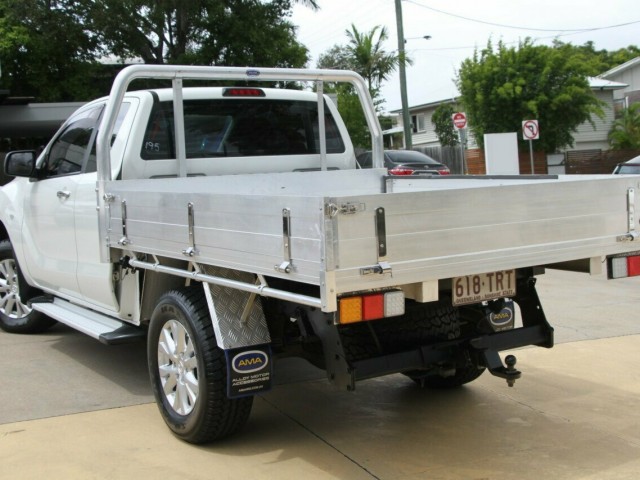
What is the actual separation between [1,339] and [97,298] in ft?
6.57

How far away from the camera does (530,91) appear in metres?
32.9

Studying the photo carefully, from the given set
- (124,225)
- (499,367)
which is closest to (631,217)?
(499,367)

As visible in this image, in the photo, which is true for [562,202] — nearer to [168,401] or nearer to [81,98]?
[168,401]

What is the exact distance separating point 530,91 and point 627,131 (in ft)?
36.0

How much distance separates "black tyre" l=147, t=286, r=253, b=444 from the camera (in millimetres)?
4184

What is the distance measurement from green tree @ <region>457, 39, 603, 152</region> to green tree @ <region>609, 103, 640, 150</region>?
7212 millimetres

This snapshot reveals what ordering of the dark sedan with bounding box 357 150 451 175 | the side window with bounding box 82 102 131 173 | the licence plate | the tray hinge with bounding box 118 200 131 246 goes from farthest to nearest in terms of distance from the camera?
the dark sedan with bounding box 357 150 451 175 < the side window with bounding box 82 102 131 173 < the tray hinge with bounding box 118 200 131 246 < the licence plate

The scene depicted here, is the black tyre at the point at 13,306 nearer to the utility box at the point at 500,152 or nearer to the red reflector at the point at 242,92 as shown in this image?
the red reflector at the point at 242,92

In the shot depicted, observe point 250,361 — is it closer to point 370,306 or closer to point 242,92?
point 370,306

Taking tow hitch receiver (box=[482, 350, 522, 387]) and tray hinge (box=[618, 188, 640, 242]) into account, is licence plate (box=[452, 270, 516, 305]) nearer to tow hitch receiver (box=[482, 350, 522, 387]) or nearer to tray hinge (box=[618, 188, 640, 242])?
tow hitch receiver (box=[482, 350, 522, 387])

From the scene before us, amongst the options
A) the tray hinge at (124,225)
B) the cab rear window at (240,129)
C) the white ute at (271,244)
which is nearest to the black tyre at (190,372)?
the white ute at (271,244)

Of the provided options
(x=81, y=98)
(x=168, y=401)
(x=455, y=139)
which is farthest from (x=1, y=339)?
(x=455, y=139)

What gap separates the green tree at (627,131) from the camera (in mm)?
40250

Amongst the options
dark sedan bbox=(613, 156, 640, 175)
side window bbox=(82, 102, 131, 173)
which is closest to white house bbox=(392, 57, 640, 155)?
dark sedan bbox=(613, 156, 640, 175)
